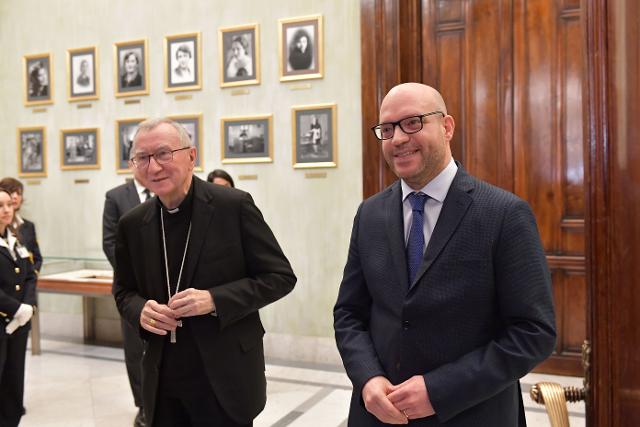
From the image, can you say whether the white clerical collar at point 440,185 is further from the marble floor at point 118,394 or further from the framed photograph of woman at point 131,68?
the framed photograph of woman at point 131,68

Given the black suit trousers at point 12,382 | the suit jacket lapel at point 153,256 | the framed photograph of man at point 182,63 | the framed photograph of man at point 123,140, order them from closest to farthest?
the suit jacket lapel at point 153,256 → the black suit trousers at point 12,382 → the framed photograph of man at point 182,63 → the framed photograph of man at point 123,140

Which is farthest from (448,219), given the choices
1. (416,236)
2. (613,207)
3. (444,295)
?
(613,207)

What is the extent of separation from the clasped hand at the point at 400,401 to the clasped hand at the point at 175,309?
86cm

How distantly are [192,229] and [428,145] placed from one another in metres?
1.20

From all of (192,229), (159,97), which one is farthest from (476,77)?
(192,229)

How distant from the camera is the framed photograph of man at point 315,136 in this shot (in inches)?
272

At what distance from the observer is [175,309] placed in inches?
103

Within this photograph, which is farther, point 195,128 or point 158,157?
point 195,128

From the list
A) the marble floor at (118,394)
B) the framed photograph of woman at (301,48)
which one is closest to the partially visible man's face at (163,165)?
the marble floor at (118,394)

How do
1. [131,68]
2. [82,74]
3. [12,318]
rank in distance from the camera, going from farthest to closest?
[82,74] < [131,68] < [12,318]

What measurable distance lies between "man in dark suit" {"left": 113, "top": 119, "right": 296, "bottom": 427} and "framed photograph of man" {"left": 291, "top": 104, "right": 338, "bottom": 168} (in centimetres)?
403

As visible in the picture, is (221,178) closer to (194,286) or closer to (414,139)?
(194,286)

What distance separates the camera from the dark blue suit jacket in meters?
1.96

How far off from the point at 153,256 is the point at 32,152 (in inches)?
265
